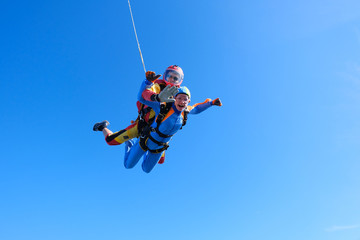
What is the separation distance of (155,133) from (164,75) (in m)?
1.35

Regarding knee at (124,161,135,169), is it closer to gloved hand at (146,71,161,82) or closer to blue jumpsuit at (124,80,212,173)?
blue jumpsuit at (124,80,212,173)

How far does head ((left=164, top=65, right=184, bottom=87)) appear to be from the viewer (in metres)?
6.57

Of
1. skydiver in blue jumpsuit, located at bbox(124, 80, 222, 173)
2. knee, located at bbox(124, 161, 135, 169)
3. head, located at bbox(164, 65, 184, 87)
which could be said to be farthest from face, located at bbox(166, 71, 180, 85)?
knee, located at bbox(124, 161, 135, 169)

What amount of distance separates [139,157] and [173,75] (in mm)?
2227

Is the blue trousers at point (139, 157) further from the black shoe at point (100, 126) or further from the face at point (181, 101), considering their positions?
the face at point (181, 101)

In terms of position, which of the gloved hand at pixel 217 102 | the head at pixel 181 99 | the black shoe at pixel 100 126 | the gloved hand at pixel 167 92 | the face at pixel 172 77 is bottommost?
the gloved hand at pixel 167 92

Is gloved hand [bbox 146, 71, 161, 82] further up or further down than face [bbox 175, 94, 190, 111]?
further up

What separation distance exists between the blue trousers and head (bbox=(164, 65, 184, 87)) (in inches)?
66.2

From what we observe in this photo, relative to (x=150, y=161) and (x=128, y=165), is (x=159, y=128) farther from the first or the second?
(x=128, y=165)

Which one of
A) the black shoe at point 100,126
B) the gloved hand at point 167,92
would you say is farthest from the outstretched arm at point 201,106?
the black shoe at point 100,126

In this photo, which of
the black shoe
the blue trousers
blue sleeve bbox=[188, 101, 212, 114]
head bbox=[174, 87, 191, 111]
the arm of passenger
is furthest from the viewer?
the black shoe

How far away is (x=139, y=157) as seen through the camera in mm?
7270

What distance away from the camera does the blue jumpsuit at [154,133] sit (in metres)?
6.15

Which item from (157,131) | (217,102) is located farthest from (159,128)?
(217,102)
